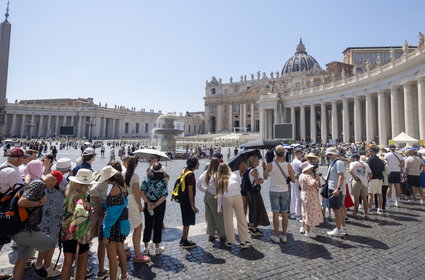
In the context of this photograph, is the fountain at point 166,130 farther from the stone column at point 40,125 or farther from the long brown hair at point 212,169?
the stone column at point 40,125

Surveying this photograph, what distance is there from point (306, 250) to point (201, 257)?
1972 mm

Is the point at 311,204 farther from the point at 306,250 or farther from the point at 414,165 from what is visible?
the point at 414,165

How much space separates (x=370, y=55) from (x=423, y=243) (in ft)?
212

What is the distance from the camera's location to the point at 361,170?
6.32 metres

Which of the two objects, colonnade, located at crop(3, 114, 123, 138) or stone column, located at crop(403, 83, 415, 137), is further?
colonnade, located at crop(3, 114, 123, 138)

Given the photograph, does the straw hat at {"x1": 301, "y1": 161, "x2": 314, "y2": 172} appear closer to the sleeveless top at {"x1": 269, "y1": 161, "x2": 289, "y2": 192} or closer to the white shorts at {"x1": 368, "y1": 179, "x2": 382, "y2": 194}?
the sleeveless top at {"x1": 269, "y1": 161, "x2": 289, "y2": 192}

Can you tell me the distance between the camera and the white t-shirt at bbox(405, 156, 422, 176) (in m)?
8.04

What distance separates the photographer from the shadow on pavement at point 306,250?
14.3ft

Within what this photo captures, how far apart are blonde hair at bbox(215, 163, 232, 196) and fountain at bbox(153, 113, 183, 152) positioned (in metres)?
20.6

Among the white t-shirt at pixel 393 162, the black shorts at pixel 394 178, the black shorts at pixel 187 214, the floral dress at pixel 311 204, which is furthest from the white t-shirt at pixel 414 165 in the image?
the black shorts at pixel 187 214

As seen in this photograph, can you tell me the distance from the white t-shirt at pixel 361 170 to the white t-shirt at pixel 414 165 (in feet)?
10.1

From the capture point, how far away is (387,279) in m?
3.54

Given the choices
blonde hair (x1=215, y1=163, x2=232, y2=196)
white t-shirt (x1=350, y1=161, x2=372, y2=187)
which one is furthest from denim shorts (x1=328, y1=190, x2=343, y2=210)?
blonde hair (x1=215, y1=163, x2=232, y2=196)

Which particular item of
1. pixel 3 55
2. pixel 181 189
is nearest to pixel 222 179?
pixel 181 189
